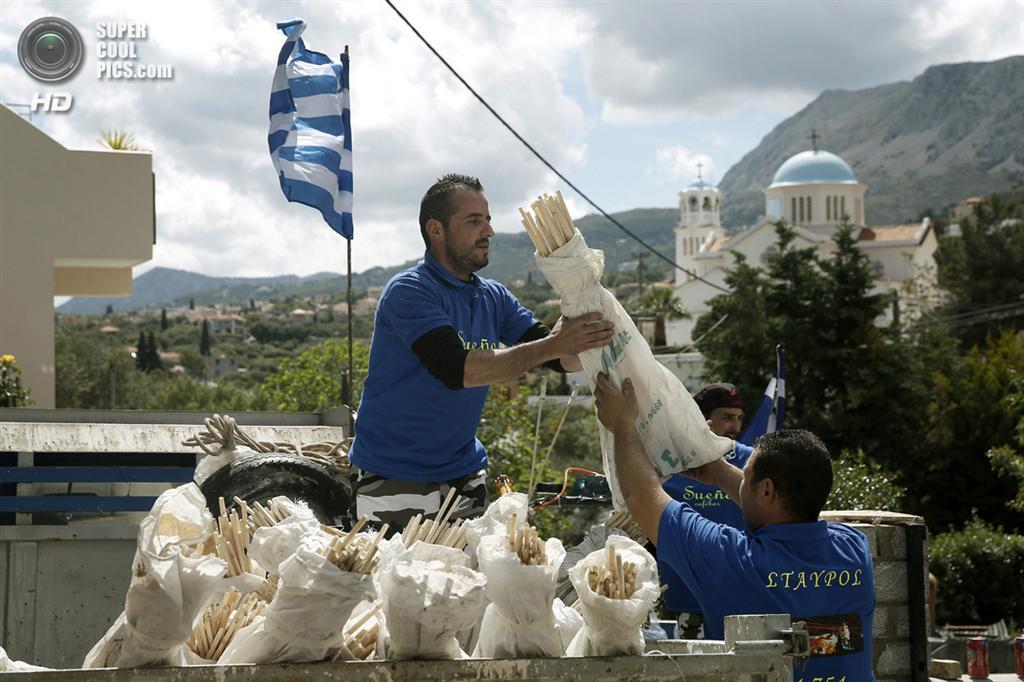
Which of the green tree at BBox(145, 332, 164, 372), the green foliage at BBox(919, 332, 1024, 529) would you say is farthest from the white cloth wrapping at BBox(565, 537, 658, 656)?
the green tree at BBox(145, 332, 164, 372)

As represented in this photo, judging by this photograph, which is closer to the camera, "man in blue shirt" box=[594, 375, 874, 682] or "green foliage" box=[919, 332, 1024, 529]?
"man in blue shirt" box=[594, 375, 874, 682]

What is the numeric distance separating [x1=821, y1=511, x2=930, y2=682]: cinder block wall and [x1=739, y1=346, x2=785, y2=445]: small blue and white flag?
7.04 feet

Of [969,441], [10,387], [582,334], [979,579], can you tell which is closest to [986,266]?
[969,441]

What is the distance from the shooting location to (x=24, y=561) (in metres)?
6.04

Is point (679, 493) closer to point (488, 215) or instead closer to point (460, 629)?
point (488, 215)

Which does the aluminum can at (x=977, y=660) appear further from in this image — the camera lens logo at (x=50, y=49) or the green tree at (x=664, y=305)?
the green tree at (x=664, y=305)

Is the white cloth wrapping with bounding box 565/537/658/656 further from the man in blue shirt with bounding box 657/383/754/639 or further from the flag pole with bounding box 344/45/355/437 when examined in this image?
the flag pole with bounding box 344/45/355/437

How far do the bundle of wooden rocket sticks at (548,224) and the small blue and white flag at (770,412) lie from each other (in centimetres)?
408

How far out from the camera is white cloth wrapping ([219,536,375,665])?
2.44 metres

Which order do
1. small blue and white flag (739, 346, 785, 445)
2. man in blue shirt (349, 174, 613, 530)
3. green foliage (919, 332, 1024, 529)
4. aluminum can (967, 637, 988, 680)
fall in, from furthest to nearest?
green foliage (919, 332, 1024, 529)
small blue and white flag (739, 346, 785, 445)
aluminum can (967, 637, 988, 680)
man in blue shirt (349, 174, 613, 530)

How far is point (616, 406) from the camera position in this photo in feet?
13.0

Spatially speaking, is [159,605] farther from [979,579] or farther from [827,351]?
[827,351]

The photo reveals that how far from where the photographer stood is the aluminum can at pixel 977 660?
22.4 ft

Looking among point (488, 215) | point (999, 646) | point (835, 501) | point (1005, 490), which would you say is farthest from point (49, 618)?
point (1005, 490)
